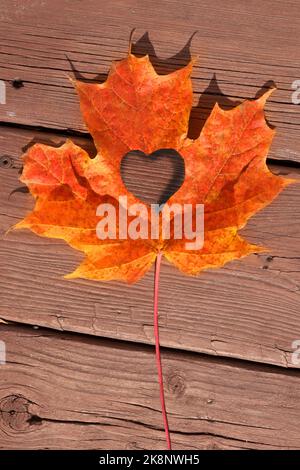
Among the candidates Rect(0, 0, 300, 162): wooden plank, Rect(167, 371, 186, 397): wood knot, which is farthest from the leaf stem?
Rect(0, 0, 300, 162): wooden plank

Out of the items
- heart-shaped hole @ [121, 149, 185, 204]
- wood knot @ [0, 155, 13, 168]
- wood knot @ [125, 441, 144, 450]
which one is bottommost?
wood knot @ [125, 441, 144, 450]

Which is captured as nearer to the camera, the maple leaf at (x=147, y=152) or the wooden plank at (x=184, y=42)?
the maple leaf at (x=147, y=152)

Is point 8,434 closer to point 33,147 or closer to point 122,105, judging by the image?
point 33,147

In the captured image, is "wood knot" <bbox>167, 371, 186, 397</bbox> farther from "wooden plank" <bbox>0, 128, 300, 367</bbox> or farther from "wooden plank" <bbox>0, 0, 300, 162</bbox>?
"wooden plank" <bbox>0, 0, 300, 162</bbox>

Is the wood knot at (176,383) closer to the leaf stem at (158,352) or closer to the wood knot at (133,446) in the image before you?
the leaf stem at (158,352)

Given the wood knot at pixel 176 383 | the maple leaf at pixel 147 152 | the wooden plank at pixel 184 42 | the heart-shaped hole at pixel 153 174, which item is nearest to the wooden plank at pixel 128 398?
the wood knot at pixel 176 383

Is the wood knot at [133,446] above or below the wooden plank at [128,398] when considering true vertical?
below

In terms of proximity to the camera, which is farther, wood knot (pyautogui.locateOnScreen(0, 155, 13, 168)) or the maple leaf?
wood knot (pyautogui.locateOnScreen(0, 155, 13, 168))

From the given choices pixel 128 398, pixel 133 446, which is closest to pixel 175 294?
pixel 128 398

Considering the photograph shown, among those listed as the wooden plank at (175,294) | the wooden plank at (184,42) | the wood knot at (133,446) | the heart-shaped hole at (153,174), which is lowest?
the wood knot at (133,446)

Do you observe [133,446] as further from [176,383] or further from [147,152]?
[147,152]
